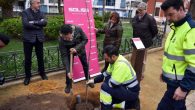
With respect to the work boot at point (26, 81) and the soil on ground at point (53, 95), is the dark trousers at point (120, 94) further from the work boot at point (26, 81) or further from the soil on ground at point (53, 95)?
the work boot at point (26, 81)

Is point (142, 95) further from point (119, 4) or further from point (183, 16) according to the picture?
point (119, 4)

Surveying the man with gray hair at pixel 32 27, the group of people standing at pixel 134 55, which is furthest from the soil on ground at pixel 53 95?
the man with gray hair at pixel 32 27

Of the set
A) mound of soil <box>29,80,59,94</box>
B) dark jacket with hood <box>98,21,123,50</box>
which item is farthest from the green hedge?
dark jacket with hood <box>98,21,123,50</box>

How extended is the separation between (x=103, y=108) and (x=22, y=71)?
315cm

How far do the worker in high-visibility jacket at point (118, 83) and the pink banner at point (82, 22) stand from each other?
203 cm

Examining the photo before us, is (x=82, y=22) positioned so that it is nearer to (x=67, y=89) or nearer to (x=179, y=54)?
(x=67, y=89)

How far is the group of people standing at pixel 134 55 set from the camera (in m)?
2.77

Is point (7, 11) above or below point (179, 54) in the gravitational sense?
above

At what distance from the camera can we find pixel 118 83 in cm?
368

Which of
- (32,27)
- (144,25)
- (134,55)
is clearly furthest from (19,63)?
(144,25)

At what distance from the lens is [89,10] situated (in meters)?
5.95

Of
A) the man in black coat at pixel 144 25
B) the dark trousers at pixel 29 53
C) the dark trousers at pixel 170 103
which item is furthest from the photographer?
the man in black coat at pixel 144 25

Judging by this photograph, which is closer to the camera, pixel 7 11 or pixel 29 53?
pixel 29 53

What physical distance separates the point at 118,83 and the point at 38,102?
2026 millimetres
